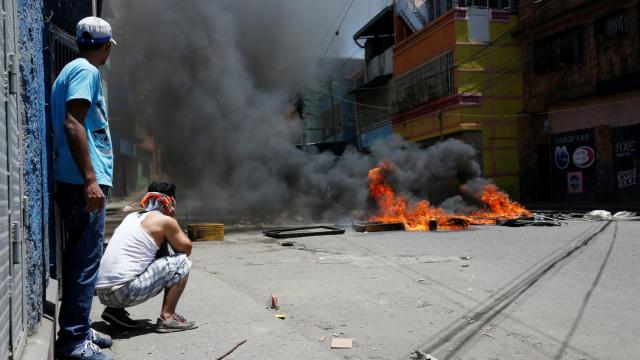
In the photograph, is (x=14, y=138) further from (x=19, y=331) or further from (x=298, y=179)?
(x=298, y=179)

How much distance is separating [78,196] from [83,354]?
31.5 inches

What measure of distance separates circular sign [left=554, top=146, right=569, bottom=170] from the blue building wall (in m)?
20.5

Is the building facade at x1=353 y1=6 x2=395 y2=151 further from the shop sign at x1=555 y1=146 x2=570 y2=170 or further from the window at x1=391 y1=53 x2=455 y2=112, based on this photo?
the shop sign at x1=555 y1=146 x2=570 y2=170

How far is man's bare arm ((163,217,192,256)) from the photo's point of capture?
376 cm

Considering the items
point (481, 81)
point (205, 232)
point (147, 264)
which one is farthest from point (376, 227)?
point (481, 81)

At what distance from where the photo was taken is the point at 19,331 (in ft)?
7.58

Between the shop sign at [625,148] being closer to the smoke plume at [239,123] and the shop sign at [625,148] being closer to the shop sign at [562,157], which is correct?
the shop sign at [562,157]

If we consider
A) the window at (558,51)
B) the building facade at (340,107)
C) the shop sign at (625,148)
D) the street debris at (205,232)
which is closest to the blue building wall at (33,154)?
the street debris at (205,232)

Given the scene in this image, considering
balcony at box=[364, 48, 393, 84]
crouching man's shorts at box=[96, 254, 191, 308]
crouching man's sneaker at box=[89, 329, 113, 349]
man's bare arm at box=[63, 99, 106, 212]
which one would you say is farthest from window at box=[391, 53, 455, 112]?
man's bare arm at box=[63, 99, 106, 212]

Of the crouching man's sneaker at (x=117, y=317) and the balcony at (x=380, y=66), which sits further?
the balcony at (x=380, y=66)

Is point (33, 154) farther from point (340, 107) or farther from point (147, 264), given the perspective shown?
point (340, 107)

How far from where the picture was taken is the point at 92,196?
2562 mm

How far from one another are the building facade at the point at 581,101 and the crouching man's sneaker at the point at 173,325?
1782 centimetres

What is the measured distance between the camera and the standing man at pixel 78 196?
103 inches
